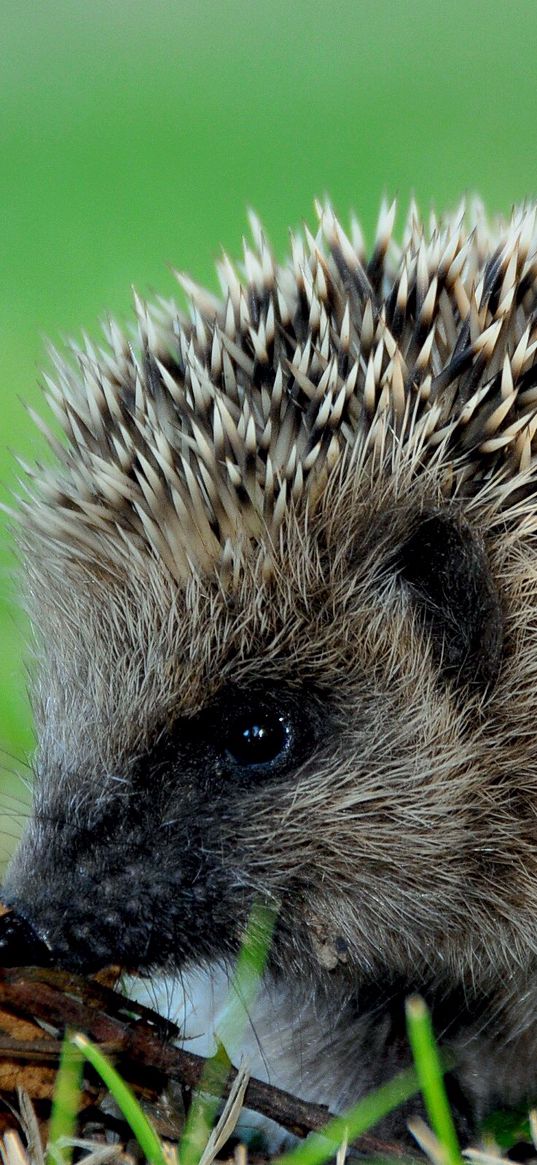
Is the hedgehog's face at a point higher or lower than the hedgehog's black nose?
higher

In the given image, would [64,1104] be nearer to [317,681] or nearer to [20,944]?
[20,944]

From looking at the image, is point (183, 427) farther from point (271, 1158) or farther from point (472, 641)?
point (271, 1158)

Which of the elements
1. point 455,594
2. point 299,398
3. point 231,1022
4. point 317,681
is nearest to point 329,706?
point 317,681

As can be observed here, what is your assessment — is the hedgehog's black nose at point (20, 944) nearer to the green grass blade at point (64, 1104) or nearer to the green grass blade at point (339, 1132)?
the green grass blade at point (64, 1104)

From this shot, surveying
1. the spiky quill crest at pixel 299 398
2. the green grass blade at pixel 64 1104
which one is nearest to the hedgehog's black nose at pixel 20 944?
the green grass blade at pixel 64 1104

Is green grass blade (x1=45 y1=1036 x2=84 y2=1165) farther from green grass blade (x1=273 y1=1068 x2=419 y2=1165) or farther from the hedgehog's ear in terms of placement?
the hedgehog's ear

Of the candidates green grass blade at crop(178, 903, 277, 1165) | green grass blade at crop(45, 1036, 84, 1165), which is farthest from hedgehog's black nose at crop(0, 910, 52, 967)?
green grass blade at crop(178, 903, 277, 1165)

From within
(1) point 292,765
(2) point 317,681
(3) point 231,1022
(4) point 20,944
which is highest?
(2) point 317,681
